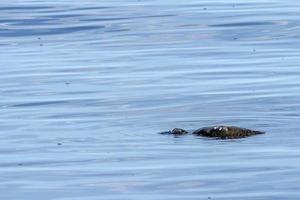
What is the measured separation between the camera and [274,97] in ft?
51.2

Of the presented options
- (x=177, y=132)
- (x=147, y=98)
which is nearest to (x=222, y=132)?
(x=177, y=132)

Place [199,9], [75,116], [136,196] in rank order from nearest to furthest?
[136,196] < [75,116] < [199,9]

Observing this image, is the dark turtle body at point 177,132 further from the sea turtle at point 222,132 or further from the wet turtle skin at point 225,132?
the wet turtle skin at point 225,132

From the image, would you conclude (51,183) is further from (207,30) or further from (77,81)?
(207,30)

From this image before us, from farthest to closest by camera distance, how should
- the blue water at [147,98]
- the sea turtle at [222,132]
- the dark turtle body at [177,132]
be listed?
the dark turtle body at [177,132] < the sea turtle at [222,132] < the blue water at [147,98]

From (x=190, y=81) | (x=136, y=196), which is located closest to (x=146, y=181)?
(x=136, y=196)

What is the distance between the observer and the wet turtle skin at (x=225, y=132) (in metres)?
13.4

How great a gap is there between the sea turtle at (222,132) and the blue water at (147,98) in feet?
0.50

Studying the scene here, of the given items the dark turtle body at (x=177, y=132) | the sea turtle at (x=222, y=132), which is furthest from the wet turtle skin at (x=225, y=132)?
the dark turtle body at (x=177, y=132)

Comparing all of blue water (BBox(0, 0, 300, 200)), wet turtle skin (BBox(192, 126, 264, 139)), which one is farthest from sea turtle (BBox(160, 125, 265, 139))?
blue water (BBox(0, 0, 300, 200))

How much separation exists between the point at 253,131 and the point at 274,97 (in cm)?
207

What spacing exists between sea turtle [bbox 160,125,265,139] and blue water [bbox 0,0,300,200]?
0.15m

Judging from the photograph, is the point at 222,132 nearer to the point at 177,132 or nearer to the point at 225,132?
the point at 225,132

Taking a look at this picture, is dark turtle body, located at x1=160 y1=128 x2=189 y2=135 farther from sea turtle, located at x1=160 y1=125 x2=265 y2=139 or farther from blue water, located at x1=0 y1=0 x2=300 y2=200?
blue water, located at x1=0 y1=0 x2=300 y2=200
